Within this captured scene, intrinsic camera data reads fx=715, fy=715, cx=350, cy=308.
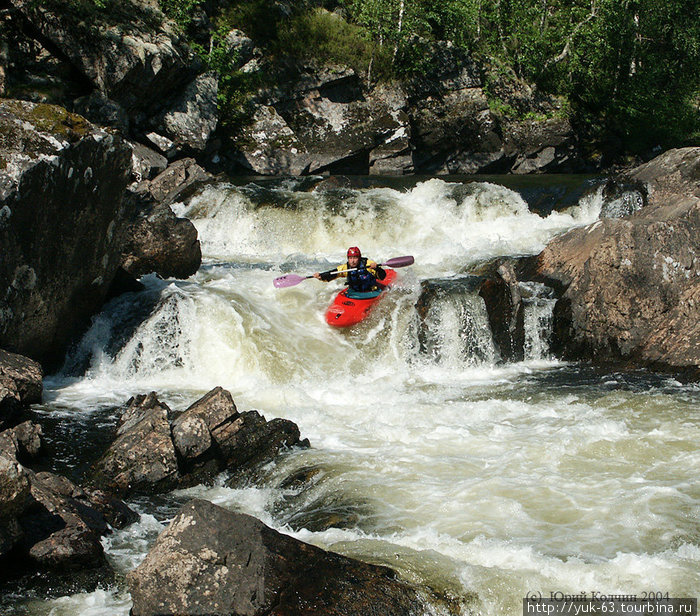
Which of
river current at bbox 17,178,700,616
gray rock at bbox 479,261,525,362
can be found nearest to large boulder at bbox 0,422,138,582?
river current at bbox 17,178,700,616

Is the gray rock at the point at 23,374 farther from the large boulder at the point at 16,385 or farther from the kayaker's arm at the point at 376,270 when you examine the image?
the kayaker's arm at the point at 376,270

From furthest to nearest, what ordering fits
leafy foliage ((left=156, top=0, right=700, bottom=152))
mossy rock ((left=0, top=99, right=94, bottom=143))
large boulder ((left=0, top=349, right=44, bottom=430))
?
leafy foliage ((left=156, top=0, right=700, bottom=152)) → mossy rock ((left=0, top=99, right=94, bottom=143)) → large boulder ((left=0, top=349, right=44, bottom=430))

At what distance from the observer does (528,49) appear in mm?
22719


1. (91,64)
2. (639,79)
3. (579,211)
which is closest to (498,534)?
(579,211)

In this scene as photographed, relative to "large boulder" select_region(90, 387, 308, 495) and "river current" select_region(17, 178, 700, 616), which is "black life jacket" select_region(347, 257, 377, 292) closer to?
"river current" select_region(17, 178, 700, 616)

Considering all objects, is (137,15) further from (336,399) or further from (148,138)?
(336,399)

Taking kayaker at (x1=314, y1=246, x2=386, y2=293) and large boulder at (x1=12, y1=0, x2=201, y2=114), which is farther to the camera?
large boulder at (x1=12, y1=0, x2=201, y2=114)

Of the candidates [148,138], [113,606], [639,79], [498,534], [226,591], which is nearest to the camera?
[226,591]

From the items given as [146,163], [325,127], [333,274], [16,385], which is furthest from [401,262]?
[325,127]

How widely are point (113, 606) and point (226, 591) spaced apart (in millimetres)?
967

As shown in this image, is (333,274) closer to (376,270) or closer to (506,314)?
(376,270)

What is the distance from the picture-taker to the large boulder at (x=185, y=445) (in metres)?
5.87

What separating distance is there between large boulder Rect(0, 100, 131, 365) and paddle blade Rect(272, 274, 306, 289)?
233 cm

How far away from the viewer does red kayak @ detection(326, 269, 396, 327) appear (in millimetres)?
9922
